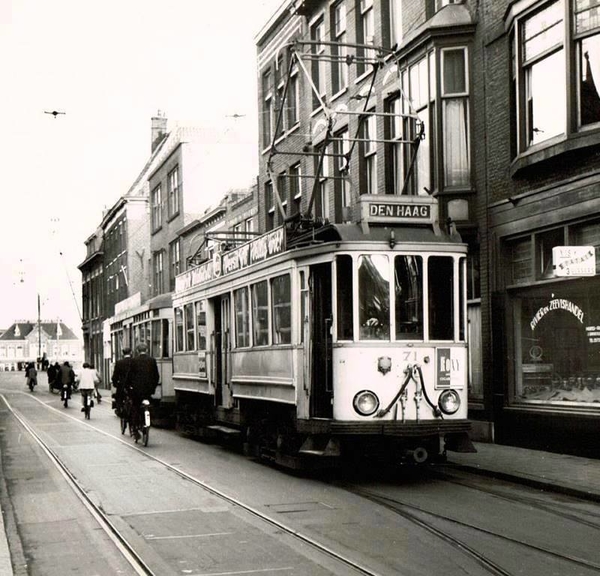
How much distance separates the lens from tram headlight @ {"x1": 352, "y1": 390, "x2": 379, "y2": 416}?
11891 millimetres

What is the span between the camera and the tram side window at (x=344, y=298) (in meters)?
12.1

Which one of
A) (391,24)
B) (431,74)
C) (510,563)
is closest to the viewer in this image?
(510,563)

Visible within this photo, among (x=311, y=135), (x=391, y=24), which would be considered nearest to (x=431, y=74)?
(x=391, y=24)

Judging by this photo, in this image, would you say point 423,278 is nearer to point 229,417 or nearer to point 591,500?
→ point 591,500

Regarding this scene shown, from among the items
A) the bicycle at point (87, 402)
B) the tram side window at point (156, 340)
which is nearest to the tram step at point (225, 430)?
the tram side window at point (156, 340)

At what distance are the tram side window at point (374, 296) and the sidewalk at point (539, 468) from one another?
2.49m

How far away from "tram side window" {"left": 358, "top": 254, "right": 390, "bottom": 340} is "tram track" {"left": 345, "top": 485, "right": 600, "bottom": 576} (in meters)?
1.90

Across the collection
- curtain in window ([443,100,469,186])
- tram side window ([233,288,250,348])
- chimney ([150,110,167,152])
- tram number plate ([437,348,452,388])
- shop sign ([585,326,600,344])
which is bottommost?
tram number plate ([437,348,452,388])

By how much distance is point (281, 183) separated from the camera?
104 ft

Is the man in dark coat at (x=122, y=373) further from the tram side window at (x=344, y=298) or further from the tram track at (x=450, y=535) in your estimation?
the tram track at (x=450, y=535)

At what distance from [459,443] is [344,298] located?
225 cm

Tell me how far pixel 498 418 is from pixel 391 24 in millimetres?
9909

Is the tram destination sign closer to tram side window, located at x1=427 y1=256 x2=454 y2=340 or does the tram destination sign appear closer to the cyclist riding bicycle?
the cyclist riding bicycle

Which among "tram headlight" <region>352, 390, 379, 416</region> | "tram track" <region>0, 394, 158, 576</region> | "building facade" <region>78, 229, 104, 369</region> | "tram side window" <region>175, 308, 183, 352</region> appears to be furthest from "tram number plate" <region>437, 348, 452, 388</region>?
"building facade" <region>78, 229, 104, 369</region>
